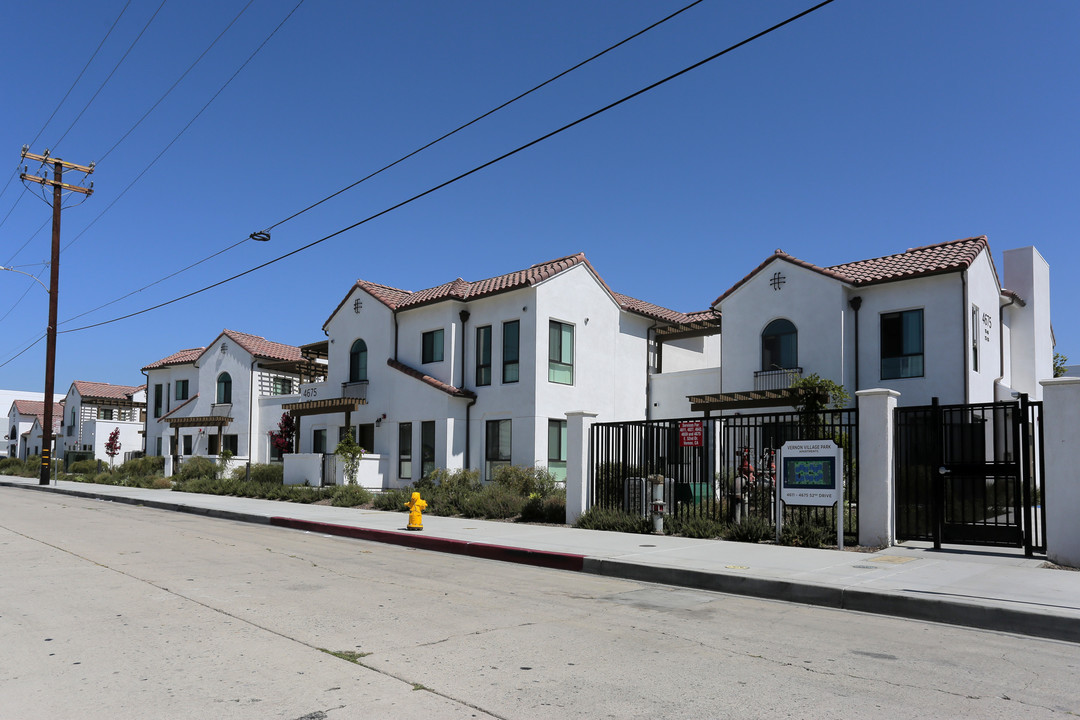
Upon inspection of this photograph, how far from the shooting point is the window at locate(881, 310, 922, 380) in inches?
941

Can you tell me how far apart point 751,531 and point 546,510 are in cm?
542

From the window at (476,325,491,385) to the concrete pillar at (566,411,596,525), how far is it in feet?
37.5

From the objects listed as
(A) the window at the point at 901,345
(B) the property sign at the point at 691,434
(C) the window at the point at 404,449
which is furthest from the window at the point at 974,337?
(C) the window at the point at 404,449

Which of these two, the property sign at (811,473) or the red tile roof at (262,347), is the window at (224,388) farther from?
the property sign at (811,473)

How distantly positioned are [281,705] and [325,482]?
25.0m

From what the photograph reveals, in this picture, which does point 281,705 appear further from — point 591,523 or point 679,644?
point 591,523

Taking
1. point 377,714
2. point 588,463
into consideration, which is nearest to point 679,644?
point 377,714

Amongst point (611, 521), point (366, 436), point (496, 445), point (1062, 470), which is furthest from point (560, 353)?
point (1062, 470)

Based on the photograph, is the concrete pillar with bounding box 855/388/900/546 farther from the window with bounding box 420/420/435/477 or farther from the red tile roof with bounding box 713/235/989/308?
the window with bounding box 420/420/435/477

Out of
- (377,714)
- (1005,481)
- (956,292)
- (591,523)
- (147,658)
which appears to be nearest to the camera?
(377,714)

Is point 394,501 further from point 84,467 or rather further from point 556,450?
point 84,467

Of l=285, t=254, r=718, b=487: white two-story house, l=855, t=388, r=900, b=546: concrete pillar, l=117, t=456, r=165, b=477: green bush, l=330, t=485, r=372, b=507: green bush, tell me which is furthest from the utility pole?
l=855, t=388, r=900, b=546: concrete pillar

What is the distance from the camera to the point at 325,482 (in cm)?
2922

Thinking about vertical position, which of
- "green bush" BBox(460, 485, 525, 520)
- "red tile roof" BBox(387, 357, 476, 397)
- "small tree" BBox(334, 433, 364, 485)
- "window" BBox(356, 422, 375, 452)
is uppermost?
"red tile roof" BBox(387, 357, 476, 397)
